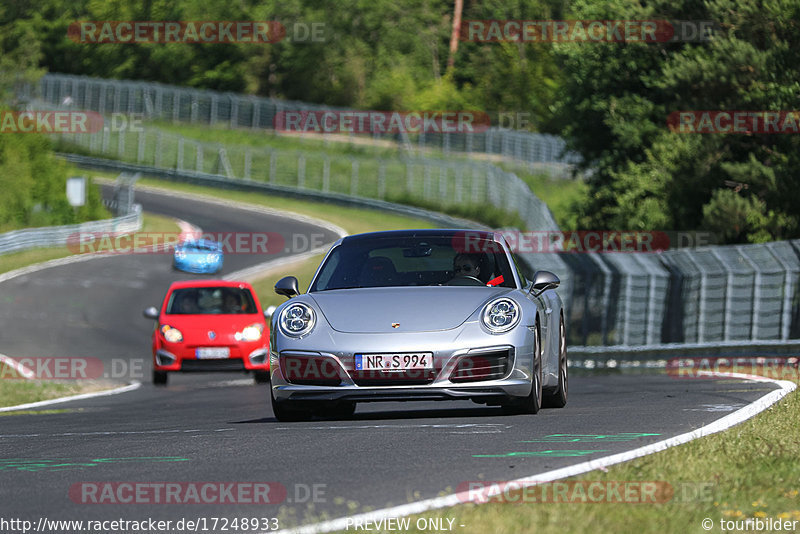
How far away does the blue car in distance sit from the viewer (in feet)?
151

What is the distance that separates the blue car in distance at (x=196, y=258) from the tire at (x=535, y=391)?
35.5 meters

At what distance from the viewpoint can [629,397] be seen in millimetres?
14086

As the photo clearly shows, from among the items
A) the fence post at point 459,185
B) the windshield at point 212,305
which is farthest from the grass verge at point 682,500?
the fence post at point 459,185

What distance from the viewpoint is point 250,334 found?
2155 centimetres

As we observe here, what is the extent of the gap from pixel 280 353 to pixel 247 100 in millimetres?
71350

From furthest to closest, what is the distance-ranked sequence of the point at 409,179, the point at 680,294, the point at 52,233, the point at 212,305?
the point at 409,179
the point at 52,233
the point at 680,294
the point at 212,305

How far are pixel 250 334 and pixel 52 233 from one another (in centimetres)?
3265

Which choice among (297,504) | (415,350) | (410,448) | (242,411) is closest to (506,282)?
(415,350)

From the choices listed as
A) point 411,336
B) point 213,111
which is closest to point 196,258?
point 411,336

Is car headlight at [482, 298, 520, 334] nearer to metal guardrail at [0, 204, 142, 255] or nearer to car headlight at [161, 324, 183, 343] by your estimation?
car headlight at [161, 324, 183, 343]

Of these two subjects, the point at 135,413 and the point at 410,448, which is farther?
the point at 135,413

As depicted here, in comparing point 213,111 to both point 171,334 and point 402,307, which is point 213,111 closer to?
point 171,334

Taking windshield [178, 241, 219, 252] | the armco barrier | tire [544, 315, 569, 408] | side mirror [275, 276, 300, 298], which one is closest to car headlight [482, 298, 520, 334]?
tire [544, 315, 569, 408]

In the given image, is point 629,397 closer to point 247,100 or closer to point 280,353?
point 280,353
